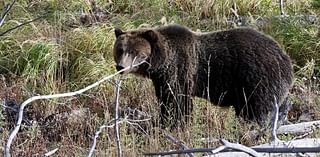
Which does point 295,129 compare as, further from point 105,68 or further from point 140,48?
point 105,68

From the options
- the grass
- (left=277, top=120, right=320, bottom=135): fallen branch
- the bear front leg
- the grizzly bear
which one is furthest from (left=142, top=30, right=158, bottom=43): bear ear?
(left=277, top=120, right=320, bottom=135): fallen branch

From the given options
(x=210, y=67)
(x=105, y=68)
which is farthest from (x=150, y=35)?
(x=105, y=68)

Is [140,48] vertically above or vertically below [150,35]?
below

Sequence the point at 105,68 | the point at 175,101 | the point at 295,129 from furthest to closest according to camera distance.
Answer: the point at 105,68 → the point at 175,101 → the point at 295,129

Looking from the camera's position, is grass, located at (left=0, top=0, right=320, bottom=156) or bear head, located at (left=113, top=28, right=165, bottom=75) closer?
→ grass, located at (left=0, top=0, right=320, bottom=156)

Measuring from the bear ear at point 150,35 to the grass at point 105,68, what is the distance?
711 mm

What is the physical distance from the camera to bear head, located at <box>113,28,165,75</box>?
6.75 m

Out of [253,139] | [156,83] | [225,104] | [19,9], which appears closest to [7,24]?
[19,9]

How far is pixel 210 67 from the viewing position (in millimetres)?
6781

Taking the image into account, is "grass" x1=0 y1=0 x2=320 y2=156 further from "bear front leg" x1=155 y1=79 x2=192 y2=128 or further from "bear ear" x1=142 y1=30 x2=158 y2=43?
"bear ear" x1=142 y1=30 x2=158 y2=43

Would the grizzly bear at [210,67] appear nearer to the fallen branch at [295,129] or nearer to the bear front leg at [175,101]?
the bear front leg at [175,101]

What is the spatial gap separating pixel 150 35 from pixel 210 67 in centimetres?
66

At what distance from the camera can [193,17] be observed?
10.4 m

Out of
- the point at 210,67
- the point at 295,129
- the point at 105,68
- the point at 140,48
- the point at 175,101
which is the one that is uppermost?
the point at 140,48
